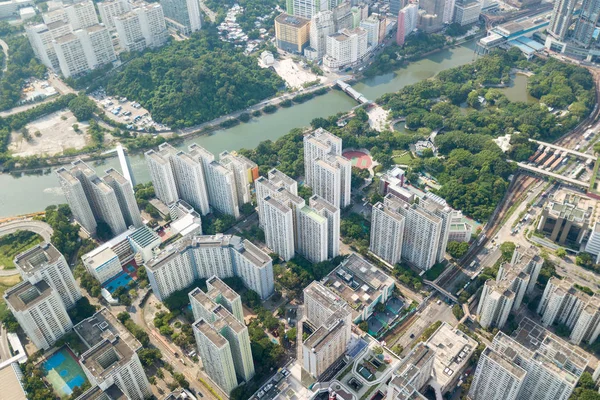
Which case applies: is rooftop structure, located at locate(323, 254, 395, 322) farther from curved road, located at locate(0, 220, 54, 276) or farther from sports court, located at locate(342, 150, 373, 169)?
curved road, located at locate(0, 220, 54, 276)

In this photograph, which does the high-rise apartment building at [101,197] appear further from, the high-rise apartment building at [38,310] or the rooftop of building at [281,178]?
the rooftop of building at [281,178]

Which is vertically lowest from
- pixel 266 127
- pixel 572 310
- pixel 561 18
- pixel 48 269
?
pixel 266 127

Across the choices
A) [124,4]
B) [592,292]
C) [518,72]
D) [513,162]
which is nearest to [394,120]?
[513,162]

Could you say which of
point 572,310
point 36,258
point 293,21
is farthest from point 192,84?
point 572,310

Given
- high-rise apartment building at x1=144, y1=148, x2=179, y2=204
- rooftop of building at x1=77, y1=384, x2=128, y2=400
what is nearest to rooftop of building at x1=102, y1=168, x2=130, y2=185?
high-rise apartment building at x1=144, y1=148, x2=179, y2=204

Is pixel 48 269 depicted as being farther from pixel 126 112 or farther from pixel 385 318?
pixel 126 112

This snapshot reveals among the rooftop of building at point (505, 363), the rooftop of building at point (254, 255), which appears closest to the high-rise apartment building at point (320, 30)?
the rooftop of building at point (254, 255)
